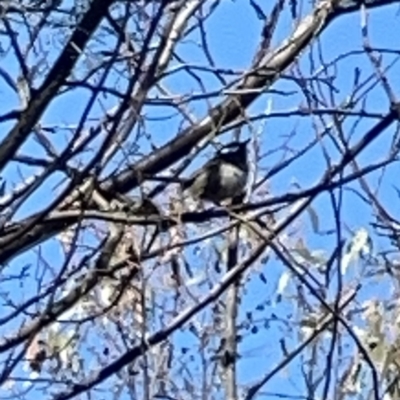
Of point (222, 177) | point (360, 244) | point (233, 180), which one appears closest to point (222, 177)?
point (222, 177)

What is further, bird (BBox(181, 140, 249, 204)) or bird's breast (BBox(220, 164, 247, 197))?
bird's breast (BBox(220, 164, 247, 197))

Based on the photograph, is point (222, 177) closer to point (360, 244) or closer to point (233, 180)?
point (233, 180)

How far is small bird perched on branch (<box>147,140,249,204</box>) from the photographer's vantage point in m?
2.59

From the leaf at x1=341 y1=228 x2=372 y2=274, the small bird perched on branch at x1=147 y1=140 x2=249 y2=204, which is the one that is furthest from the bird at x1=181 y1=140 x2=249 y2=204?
the leaf at x1=341 y1=228 x2=372 y2=274

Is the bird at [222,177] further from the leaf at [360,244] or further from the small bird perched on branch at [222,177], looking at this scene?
the leaf at [360,244]

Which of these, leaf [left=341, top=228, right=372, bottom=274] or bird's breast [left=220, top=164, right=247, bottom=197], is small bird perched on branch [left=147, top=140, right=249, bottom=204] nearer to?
bird's breast [left=220, top=164, right=247, bottom=197]

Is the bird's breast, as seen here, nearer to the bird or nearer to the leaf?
the bird

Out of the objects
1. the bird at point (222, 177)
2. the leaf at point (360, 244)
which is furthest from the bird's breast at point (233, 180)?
the leaf at point (360, 244)

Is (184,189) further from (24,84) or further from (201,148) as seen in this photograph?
(24,84)

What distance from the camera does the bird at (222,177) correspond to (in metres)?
2.61

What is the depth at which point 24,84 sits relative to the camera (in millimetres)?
1957

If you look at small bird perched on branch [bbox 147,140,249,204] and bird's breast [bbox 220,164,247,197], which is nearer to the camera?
small bird perched on branch [bbox 147,140,249,204]

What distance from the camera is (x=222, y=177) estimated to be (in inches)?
112

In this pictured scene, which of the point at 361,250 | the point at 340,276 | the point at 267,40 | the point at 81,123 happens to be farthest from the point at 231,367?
the point at 361,250
